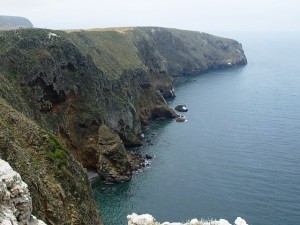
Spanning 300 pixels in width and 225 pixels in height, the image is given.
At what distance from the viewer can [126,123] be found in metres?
112

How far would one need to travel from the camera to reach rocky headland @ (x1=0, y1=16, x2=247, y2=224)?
50.0 m

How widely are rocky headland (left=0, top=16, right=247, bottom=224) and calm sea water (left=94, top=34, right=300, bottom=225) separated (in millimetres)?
7807

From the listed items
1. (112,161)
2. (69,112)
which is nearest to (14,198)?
(112,161)

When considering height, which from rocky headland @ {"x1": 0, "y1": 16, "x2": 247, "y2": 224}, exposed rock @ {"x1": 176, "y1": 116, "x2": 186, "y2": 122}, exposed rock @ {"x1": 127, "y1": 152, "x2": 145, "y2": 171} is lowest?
exposed rock @ {"x1": 127, "y1": 152, "x2": 145, "y2": 171}

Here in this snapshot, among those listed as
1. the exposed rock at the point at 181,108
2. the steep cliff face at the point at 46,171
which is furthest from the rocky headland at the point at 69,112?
the exposed rock at the point at 181,108

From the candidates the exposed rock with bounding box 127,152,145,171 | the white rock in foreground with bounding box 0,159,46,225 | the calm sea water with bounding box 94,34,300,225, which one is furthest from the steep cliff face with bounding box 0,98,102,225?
the exposed rock with bounding box 127,152,145,171

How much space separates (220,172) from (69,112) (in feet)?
122

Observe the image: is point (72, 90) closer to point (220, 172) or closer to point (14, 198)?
point (220, 172)

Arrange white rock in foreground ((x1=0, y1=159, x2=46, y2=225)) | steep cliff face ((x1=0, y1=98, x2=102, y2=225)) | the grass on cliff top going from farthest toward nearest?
the grass on cliff top, steep cliff face ((x1=0, y1=98, x2=102, y2=225)), white rock in foreground ((x1=0, y1=159, x2=46, y2=225))

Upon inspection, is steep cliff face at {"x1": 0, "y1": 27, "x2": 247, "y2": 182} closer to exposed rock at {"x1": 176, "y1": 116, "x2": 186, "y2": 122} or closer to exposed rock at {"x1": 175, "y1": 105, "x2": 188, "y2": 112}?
exposed rock at {"x1": 176, "y1": 116, "x2": 186, "y2": 122}

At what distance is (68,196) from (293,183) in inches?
2025

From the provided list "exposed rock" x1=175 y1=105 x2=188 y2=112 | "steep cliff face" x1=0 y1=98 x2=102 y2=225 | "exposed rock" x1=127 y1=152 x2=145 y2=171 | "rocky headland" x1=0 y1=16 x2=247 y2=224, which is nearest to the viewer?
"steep cliff face" x1=0 y1=98 x2=102 y2=225

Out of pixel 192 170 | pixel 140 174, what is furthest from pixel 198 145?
pixel 140 174

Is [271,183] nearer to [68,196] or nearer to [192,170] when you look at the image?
[192,170]
